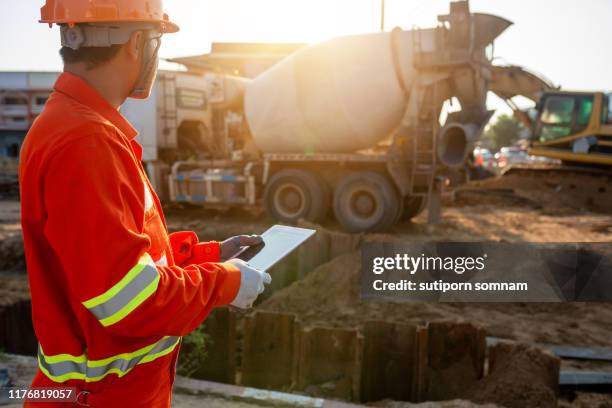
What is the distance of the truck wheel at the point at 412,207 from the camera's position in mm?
11320

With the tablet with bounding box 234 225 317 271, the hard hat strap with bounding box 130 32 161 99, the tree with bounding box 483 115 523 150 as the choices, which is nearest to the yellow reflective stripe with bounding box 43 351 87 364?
the tablet with bounding box 234 225 317 271

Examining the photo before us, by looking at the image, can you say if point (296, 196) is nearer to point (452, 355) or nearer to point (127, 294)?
point (452, 355)

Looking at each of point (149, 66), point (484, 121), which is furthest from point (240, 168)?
point (149, 66)

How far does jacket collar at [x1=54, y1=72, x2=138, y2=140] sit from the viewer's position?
1.66 m

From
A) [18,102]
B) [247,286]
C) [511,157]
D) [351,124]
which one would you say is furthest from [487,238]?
[511,157]

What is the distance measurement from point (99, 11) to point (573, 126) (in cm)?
1655

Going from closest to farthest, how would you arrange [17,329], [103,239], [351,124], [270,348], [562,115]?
1. [103,239]
2. [270,348]
3. [17,329]
4. [351,124]
5. [562,115]

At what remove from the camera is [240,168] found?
12156mm

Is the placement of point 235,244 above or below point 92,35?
below

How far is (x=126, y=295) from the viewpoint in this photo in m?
1.47

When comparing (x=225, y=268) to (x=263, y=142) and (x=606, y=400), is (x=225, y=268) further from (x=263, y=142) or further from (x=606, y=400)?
(x=263, y=142)

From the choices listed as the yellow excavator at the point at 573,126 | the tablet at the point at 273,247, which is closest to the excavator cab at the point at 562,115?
the yellow excavator at the point at 573,126

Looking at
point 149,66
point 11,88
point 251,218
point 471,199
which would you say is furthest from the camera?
point 11,88

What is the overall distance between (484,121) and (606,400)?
5.74 metres
